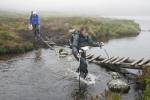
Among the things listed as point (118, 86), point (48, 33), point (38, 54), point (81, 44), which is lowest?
point (38, 54)

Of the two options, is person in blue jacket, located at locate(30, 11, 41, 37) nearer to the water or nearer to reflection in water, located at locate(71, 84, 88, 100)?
the water

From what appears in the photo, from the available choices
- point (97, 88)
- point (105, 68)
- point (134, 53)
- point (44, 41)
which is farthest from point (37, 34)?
point (97, 88)

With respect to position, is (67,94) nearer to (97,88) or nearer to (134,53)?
(97,88)

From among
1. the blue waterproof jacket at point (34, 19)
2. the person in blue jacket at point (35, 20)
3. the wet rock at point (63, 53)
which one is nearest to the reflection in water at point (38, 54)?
the wet rock at point (63, 53)

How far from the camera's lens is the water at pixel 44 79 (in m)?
17.8

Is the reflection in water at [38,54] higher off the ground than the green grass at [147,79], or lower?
lower

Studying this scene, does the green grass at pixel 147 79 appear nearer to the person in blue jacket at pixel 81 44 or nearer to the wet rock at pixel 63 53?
the person in blue jacket at pixel 81 44

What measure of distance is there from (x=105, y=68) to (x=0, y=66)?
720 cm

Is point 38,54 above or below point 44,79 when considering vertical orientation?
below

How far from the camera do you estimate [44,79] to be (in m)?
20.8

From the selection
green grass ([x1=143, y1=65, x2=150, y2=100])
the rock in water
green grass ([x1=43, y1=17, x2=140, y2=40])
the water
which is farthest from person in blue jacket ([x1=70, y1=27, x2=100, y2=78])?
green grass ([x1=43, y1=17, x2=140, y2=40])

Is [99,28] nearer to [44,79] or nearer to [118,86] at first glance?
[44,79]

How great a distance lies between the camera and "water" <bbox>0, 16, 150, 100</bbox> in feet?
58.5

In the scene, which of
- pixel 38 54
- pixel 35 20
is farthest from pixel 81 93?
pixel 35 20
